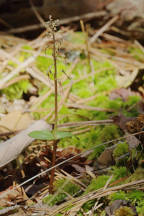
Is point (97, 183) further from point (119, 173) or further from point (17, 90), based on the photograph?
point (17, 90)

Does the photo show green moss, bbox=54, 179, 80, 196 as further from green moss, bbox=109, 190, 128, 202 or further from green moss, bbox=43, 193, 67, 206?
green moss, bbox=109, 190, 128, 202

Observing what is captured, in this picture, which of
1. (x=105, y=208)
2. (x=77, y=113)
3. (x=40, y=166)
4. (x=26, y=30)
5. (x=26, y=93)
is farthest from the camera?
(x=26, y=30)

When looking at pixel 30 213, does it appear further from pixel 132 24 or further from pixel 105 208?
pixel 132 24

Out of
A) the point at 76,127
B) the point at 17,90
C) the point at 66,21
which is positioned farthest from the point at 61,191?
the point at 66,21

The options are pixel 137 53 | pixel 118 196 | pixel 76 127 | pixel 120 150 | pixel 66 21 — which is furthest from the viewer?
pixel 66 21

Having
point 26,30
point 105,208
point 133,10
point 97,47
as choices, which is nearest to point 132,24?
point 133,10

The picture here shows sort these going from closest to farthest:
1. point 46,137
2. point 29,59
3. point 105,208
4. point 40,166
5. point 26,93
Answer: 1. point 105,208
2. point 46,137
3. point 40,166
4. point 26,93
5. point 29,59

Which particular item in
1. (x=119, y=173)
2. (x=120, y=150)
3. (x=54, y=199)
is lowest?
(x=54, y=199)

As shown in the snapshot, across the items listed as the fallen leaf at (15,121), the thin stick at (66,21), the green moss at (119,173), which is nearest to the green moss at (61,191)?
the green moss at (119,173)

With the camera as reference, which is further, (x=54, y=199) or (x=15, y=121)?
(x=15, y=121)
